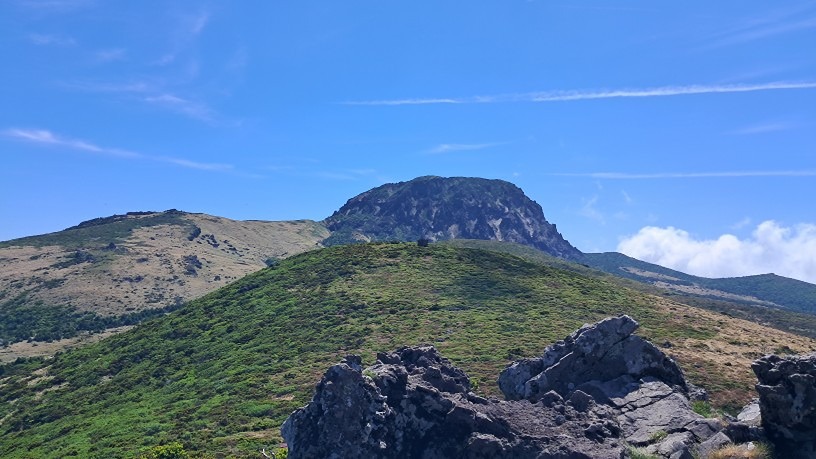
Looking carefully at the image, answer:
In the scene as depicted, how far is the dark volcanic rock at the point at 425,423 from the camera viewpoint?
28.9m

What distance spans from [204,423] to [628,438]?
142 ft

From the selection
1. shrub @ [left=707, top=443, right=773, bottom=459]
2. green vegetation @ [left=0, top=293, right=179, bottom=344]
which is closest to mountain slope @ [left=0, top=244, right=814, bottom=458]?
shrub @ [left=707, top=443, right=773, bottom=459]

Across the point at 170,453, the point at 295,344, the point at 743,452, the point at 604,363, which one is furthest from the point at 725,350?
the point at 170,453

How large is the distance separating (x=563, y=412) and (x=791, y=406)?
36.5ft

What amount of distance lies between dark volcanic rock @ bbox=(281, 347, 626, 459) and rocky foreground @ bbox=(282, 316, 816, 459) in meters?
0.05

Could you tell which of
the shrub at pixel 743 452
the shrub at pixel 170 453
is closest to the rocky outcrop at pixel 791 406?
the shrub at pixel 743 452

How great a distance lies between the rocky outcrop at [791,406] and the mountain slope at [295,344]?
1359 inches

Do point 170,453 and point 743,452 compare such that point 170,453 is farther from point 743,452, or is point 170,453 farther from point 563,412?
point 743,452

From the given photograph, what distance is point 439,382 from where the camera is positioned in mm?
34812

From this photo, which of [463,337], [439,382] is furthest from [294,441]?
[463,337]

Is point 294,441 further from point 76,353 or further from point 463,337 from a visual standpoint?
point 76,353

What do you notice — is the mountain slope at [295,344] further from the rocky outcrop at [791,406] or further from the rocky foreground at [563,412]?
the rocky outcrop at [791,406]

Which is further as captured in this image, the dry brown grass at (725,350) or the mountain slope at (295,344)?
the mountain slope at (295,344)

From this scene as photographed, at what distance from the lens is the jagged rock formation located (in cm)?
2844
